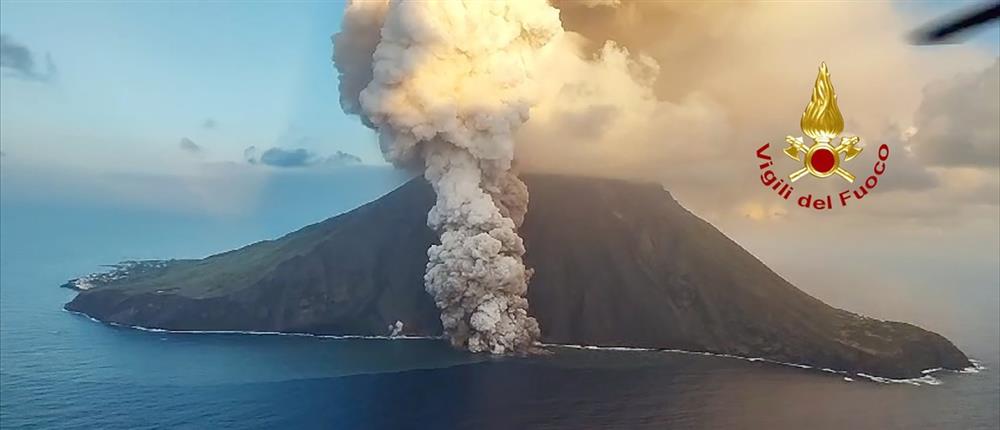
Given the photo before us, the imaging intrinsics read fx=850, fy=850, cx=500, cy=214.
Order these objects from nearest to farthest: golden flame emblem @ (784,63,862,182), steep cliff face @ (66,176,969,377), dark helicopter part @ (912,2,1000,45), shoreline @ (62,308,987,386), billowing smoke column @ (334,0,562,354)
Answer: dark helicopter part @ (912,2,1000,45), golden flame emblem @ (784,63,862,182), shoreline @ (62,308,987,386), steep cliff face @ (66,176,969,377), billowing smoke column @ (334,0,562,354)

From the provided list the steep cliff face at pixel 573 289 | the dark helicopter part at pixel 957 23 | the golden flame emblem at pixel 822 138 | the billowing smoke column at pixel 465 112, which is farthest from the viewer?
the billowing smoke column at pixel 465 112

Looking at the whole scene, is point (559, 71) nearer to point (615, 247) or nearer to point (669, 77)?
point (669, 77)

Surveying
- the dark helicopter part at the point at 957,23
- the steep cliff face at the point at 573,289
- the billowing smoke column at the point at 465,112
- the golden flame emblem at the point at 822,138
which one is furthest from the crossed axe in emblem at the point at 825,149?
the dark helicopter part at the point at 957,23

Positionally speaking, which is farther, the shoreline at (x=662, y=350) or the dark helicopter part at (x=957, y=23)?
the shoreline at (x=662, y=350)

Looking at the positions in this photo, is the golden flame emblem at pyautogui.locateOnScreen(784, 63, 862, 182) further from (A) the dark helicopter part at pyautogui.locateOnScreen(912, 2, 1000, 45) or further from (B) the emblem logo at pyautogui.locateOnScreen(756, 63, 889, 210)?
(A) the dark helicopter part at pyautogui.locateOnScreen(912, 2, 1000, 45)

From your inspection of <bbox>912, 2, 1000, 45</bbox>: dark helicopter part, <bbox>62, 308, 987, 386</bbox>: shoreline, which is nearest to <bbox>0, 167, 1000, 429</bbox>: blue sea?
<bbox>62, 308, 987, 386</bbox>: shoreline

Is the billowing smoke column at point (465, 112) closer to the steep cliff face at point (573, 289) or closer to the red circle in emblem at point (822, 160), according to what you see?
the steep cliff face at point (573, 289)

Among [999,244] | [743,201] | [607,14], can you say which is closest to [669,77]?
[607,14]
